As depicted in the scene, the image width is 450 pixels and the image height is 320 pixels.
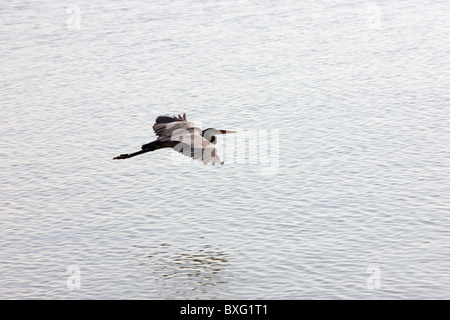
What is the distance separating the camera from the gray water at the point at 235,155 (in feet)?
82.0

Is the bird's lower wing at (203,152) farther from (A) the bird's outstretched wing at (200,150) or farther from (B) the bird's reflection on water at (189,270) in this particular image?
(B) the bird's reflection on water at (189,270)

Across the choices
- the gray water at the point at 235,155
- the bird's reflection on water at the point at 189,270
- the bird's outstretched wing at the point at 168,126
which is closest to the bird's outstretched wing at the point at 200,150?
the bird's outstretched wing at the point at 168,126

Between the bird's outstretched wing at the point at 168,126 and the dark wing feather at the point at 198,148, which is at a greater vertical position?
the bird's outstretched wing at the point at 168,126

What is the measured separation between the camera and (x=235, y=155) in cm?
3338

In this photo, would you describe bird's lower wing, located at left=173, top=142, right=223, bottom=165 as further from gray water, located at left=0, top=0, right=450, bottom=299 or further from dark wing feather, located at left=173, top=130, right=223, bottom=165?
gray water, located at left=0, top=0, right=450, bottom=299

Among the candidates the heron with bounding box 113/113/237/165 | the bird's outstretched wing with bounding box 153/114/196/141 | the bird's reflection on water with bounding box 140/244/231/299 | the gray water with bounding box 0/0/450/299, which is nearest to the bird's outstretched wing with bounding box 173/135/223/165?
the heron with bounding box 113/113/237/165

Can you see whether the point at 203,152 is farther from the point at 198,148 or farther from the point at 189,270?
the point at 189,270

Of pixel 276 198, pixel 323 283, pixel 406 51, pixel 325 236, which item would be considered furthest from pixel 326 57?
pixel 323 283

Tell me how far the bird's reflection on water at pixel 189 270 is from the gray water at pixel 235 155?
0.19ft

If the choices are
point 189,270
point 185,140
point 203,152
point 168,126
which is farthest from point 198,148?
point 189,270

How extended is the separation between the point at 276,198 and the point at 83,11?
31759mm

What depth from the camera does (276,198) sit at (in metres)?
29.4

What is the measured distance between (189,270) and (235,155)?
8950mm
